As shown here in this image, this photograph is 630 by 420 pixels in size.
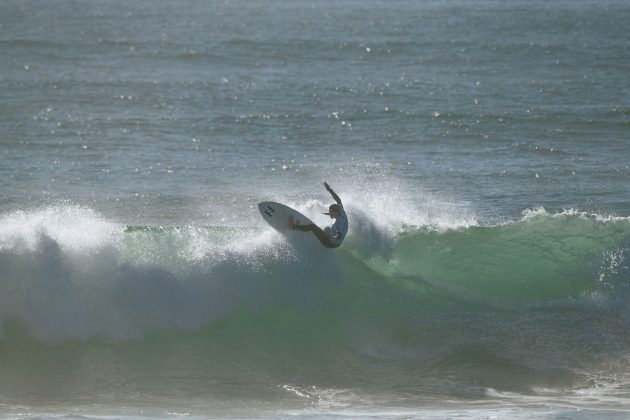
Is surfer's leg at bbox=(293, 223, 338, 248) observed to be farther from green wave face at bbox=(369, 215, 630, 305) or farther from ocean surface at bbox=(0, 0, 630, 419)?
green wave face at bbox=(369, 215, 630, 305)

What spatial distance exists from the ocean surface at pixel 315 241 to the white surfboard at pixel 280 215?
24 cm

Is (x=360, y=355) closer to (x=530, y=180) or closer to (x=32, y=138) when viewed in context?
(x=530, y=180)

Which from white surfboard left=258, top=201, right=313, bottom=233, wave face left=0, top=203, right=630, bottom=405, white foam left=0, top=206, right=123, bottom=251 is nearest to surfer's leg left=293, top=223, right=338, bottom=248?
white surfboard left=258, top=201, right=313, bottom=233

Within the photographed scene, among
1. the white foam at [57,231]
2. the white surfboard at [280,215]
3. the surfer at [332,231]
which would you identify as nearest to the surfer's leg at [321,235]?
the surfer at [332,231]

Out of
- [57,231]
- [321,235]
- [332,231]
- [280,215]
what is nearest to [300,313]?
[321,235]

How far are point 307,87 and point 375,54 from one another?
963cm

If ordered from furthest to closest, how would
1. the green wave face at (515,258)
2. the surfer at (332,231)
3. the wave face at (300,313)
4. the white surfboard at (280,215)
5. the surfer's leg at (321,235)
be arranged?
1. the green wave face at (515,258)
2. the white surfboard at (280,215)
3. the surfer's leg at (321,235)
4. the surfer at (332,231)
5. the wave face at (300,313)

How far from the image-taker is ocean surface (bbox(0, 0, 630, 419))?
537 inches

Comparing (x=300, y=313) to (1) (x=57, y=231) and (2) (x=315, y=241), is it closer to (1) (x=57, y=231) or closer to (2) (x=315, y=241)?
(2) (x=315, y=241)

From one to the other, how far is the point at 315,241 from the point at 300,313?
1246mm

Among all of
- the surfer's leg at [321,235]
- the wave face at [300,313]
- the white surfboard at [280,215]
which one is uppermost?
the white surfboard at [280,215]

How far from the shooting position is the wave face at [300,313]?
541 inches

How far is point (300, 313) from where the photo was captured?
1585cm

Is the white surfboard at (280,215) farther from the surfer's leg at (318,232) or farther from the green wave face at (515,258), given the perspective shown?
the green wave face at (515,258)
